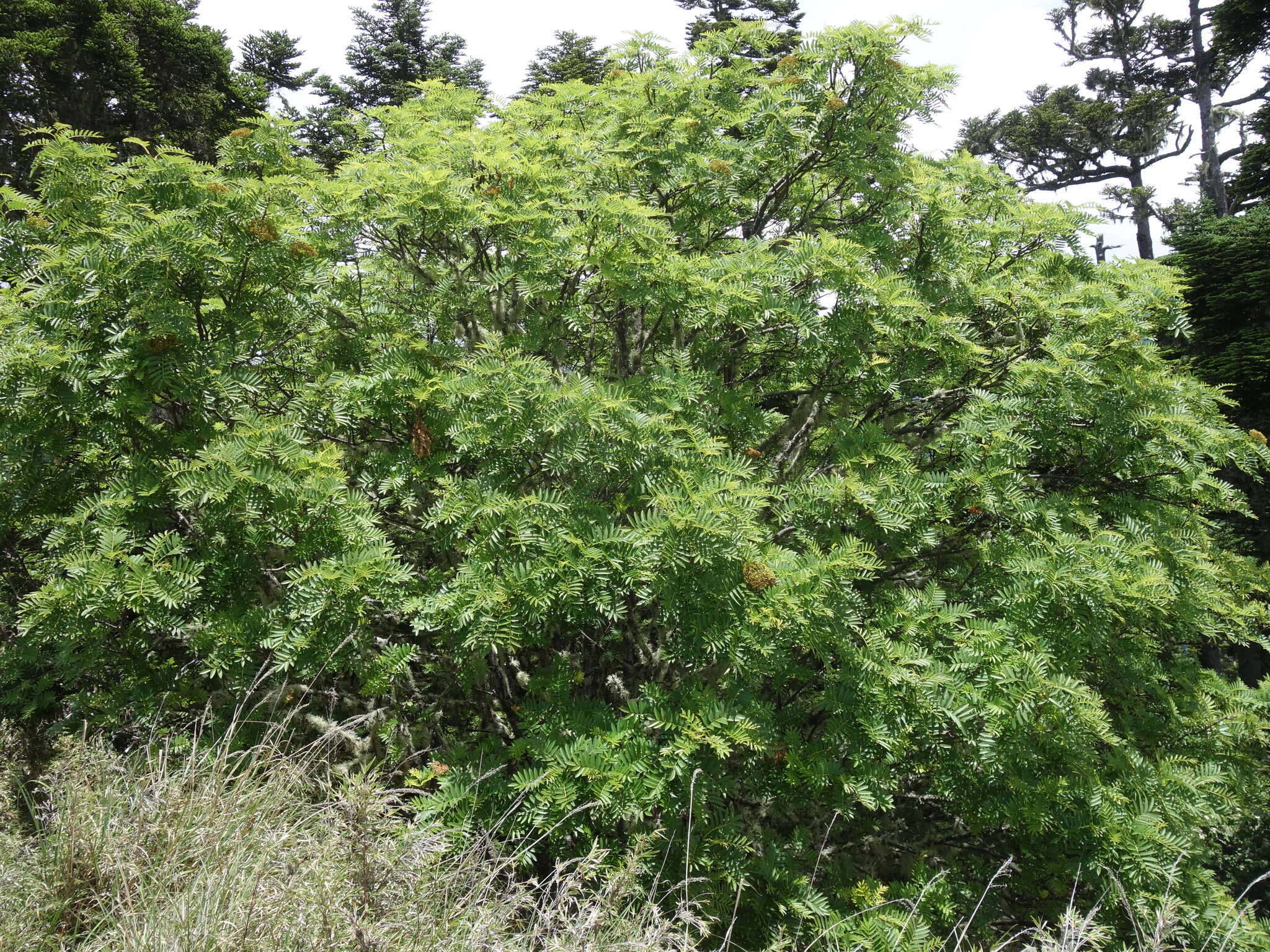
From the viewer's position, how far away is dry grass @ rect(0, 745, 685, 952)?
1992 millimetres

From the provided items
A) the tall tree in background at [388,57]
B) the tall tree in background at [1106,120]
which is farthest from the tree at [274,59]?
the tall tree in background at [1106,120]

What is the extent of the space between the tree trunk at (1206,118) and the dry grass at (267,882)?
24.7 meters

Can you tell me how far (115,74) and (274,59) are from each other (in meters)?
7.23

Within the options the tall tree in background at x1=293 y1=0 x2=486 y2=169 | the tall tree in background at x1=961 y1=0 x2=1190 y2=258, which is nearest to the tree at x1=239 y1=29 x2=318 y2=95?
the tall tree in background at x1=293 y1=0 x2=486 y2=169

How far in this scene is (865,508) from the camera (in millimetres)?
3283

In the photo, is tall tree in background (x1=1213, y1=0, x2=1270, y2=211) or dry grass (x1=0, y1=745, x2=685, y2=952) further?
tall tree in background (x1=1213, y1=0, x2=1270, y2=211)

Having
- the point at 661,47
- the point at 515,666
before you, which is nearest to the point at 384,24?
the point at 661,47

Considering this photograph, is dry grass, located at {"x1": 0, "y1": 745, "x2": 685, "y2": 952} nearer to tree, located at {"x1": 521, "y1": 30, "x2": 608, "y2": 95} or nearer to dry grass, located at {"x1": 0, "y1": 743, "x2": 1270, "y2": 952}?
dry grass, located at {"x1": 0, "y1": 743, "x2": 1270, "y2": 952}

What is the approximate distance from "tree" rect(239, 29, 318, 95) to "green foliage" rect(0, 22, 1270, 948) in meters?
18.8

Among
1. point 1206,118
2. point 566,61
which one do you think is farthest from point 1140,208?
point 566,61

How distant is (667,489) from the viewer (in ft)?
9.16

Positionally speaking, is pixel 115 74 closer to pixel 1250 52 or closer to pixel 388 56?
pixel 388 56

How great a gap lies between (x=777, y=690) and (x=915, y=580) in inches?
40.6

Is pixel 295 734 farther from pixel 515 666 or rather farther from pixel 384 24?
pixel 384 24
